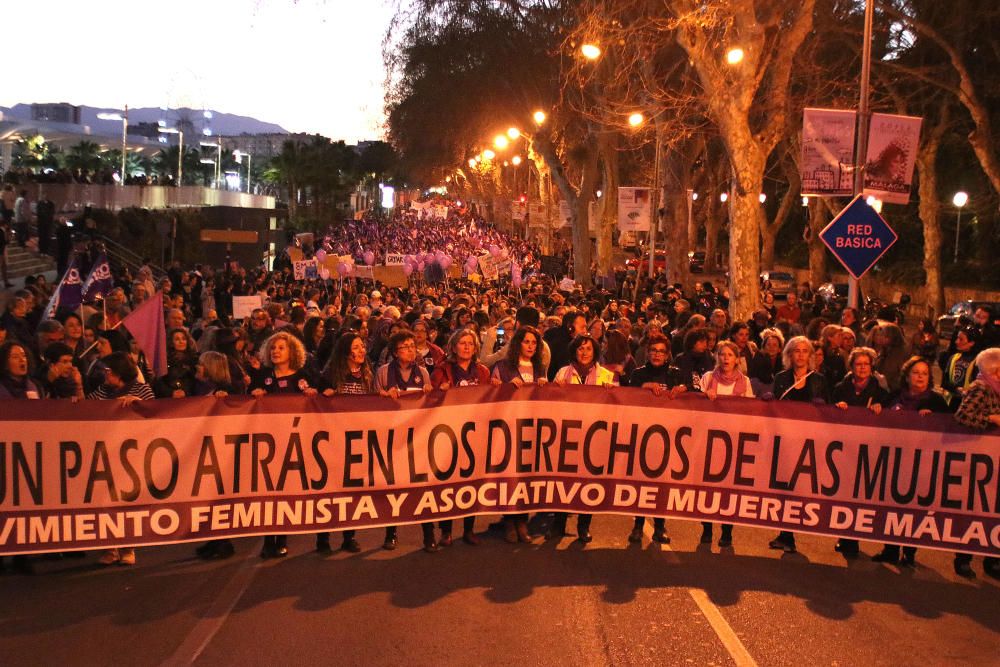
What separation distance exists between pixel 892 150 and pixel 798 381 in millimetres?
8042

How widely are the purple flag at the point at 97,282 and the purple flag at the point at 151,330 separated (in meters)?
3.50

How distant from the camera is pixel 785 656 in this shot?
603 centimetres

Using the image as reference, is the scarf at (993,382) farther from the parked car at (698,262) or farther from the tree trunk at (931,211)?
the parked car at (698,262)

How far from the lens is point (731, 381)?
8.39 metres

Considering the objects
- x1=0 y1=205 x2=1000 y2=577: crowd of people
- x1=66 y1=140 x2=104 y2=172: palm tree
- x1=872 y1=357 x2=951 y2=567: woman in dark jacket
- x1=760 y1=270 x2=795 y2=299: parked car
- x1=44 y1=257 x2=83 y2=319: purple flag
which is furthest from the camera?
x1=66 y1=140 x2=104 y2=172: palm tree

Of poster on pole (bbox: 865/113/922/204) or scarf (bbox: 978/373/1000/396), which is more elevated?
poster on pole (bbox: 865/113/922/204)

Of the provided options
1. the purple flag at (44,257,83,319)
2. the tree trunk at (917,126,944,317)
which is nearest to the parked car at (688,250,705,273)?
the tree trunk at (917,126,944,317)

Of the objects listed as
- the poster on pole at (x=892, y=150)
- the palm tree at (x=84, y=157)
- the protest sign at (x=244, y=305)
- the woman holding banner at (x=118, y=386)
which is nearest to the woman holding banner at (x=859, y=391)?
the woman holding banner at (x=118, y=386)

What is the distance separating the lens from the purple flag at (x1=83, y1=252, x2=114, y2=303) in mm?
13359

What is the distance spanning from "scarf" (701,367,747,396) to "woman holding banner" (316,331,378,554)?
2547 millimetres

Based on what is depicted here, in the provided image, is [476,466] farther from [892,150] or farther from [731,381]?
[892,150]

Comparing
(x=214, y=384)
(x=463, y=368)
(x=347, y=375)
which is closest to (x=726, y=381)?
(x=463, y=368)

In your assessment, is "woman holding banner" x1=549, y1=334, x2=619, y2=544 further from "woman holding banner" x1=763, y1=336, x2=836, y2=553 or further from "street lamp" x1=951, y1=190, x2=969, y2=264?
"street lamp" x1=951, y1=190, x2=969, y2=264

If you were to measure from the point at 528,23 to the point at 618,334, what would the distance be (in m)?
29.5
